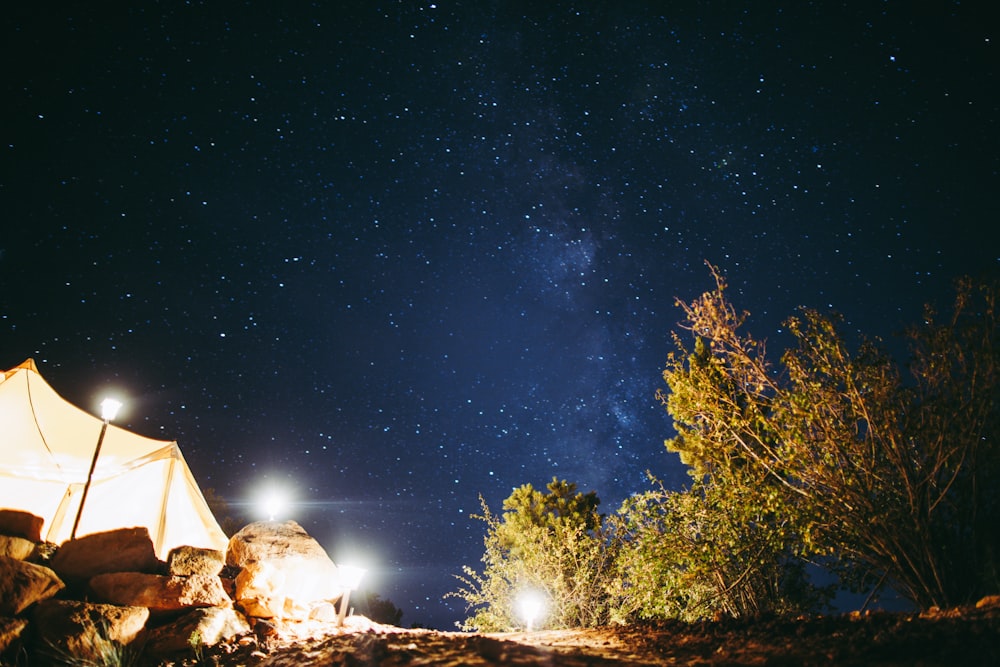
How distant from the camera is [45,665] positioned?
5617 millimetres

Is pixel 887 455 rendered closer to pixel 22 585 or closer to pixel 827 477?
pixel 827 477

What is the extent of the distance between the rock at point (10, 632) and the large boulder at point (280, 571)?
268cm

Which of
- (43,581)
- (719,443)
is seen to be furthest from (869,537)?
(43,581)

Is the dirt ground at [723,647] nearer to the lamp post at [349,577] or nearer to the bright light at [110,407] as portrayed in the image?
the lamp post at [349,577]

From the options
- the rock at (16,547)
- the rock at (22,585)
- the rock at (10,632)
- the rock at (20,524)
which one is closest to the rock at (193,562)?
the rock at (22,585)

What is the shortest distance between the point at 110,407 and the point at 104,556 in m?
2.70

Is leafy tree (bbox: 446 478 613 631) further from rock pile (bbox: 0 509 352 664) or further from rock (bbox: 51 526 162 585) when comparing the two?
rock (bbox: 51 526 162 585)

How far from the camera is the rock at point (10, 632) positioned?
5652mm

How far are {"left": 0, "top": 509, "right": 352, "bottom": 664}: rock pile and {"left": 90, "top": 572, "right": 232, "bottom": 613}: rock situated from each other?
1cm

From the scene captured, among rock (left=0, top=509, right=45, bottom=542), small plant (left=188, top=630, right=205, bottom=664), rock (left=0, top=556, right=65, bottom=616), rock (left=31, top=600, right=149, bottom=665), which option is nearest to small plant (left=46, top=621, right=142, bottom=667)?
rock (left=31, top=600, right=149, bottom=665)

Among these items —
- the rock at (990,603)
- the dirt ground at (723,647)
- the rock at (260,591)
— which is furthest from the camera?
the rock at (260,591)

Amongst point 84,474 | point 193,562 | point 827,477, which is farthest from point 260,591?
point 827,477

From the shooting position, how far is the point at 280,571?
827 centimetres

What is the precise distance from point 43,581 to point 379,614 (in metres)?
29.6
